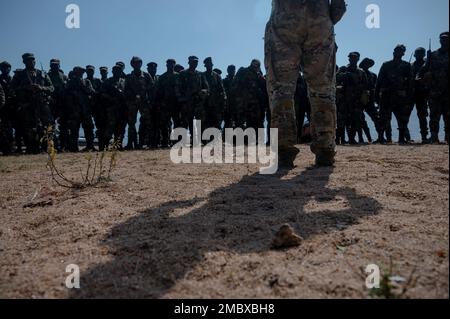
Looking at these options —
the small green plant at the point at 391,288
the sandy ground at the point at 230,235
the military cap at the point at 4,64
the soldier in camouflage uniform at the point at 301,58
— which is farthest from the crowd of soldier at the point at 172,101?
the small green plant at the point at 391,288

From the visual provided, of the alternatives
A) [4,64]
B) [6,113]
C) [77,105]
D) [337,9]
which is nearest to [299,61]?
[337,9]

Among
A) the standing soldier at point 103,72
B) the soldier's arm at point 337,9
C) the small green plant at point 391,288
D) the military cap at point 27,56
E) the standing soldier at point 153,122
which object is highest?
the military cap at point 27,56

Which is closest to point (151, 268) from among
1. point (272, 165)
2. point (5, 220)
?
point (5, 220)

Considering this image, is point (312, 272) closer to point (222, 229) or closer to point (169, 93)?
point (222, 229)

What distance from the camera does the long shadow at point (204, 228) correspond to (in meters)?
1.70

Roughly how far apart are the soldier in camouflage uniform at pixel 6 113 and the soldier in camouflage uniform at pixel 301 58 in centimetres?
827

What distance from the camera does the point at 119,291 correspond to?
160 centimetres

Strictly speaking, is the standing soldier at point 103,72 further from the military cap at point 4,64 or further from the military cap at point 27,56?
the military cap at point 4,64

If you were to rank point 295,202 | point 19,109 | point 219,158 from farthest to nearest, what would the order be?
point 19,109 → point 219,158 → point 295,202

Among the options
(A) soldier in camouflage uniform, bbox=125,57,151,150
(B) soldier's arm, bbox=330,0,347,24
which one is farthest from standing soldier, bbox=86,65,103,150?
(B) soldier's arm, bbox=330,0,347,24

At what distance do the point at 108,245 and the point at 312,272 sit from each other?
1151 millimetres

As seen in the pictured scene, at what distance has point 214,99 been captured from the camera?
35.3 feet

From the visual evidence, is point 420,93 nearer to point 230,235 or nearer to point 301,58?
point 301,58

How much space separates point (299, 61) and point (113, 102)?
24.1ft
